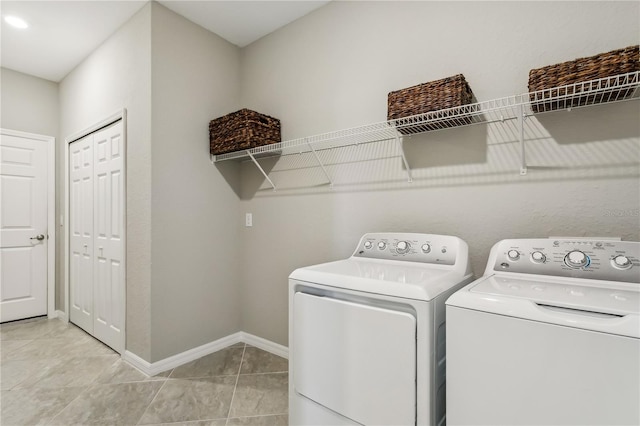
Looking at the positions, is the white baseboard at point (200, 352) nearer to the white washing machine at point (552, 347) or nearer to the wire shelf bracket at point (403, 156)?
the wire shelf bracket at point (403, 156)

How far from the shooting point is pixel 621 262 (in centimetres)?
116

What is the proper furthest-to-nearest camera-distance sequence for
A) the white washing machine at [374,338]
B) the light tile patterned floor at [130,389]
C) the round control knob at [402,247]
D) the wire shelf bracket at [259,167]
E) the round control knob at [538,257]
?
the wire shelf bracket at [259,167], the light tile patterned floor at [130,389], the round control knob at [402,247], the round control knob at [538,257], the white washing machine at [374,338]

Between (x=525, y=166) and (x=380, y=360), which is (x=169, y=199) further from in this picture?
(x=525, y=166)

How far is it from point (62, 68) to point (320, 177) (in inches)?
119

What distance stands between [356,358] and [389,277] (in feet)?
1.11

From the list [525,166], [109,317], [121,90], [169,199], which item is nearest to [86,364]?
[109,317]

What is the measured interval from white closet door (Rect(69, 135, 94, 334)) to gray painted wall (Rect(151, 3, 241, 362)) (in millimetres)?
1147

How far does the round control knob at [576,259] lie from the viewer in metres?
1.22

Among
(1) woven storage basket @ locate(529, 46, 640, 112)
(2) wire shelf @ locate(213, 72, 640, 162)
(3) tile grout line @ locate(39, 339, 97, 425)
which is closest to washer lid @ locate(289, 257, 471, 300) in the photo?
(2) wire shelf @ locate(213, 72, 640, 162)

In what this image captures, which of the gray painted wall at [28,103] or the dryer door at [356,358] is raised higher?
the gray painted wall at [28,103]

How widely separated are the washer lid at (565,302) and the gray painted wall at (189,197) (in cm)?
202

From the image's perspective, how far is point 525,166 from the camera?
5.08 feet

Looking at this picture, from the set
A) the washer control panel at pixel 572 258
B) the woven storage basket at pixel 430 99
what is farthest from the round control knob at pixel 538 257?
the woven storage basket at pixel 430 99

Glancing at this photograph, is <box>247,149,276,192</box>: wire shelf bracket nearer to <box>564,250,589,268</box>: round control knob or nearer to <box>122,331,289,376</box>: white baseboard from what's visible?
<box>122,331,289,376</box>: white baseboard
